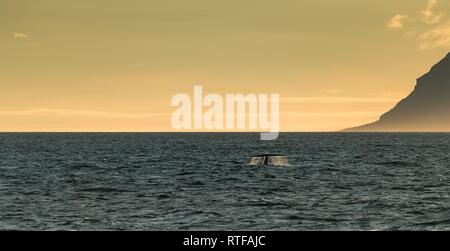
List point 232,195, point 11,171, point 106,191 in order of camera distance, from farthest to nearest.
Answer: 1. point 11,171
2. point 106,191
3. point 232,195

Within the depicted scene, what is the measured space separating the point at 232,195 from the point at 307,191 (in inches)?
286

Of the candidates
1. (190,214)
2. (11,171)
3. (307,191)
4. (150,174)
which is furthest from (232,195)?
(11,171)

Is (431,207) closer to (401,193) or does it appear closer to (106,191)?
(401,193)

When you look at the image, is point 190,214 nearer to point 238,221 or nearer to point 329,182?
point 238,221

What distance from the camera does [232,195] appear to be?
46.7 m

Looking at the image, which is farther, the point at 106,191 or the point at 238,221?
→ the point at 106,191

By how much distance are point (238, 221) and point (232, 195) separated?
47.0 ft
